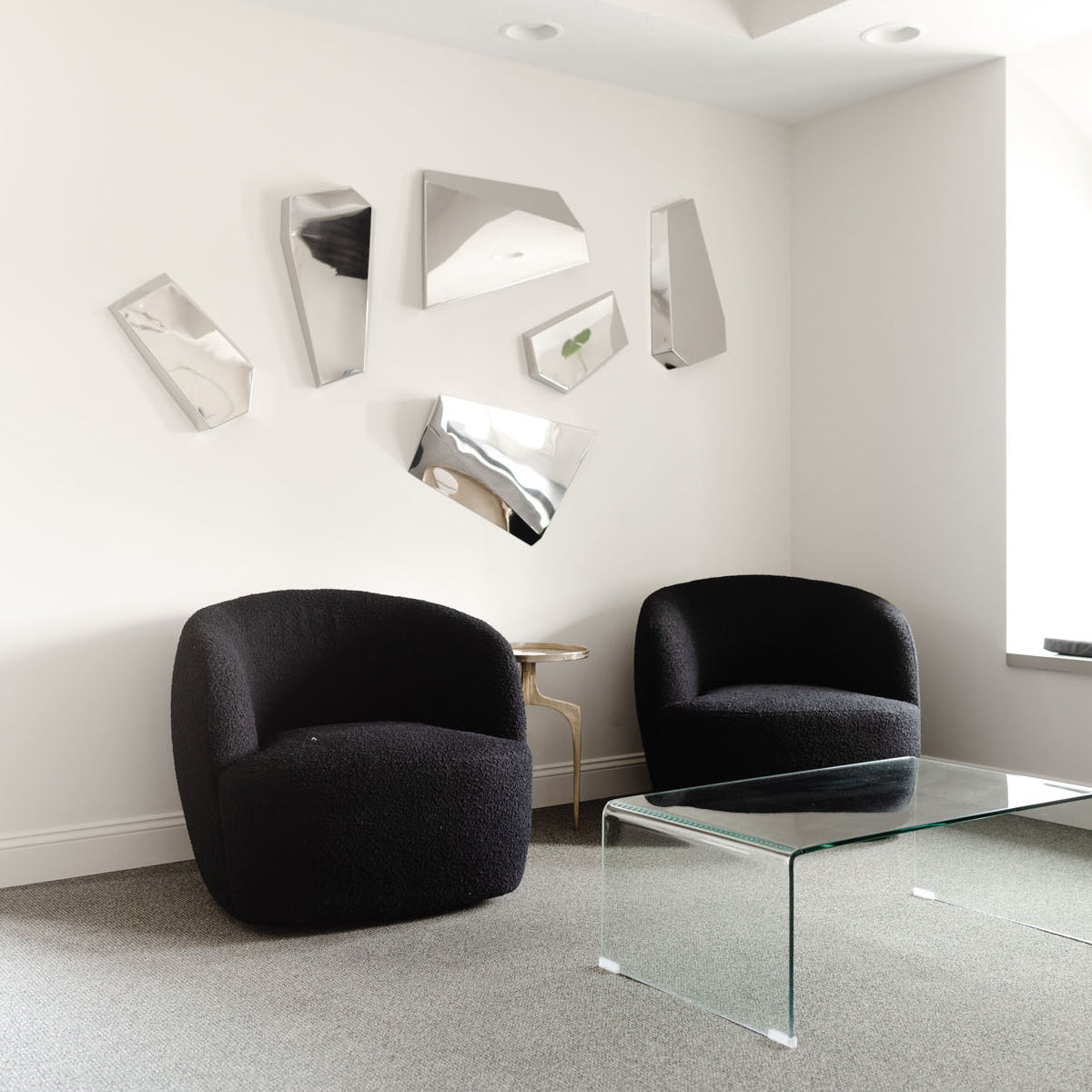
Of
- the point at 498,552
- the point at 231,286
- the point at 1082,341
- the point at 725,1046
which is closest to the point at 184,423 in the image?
the point at 231,286

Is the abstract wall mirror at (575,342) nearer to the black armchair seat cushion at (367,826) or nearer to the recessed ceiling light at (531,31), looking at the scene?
the recessed ceiling light at (531,31)

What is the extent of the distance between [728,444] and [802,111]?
1.29 m

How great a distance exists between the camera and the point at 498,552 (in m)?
4.08

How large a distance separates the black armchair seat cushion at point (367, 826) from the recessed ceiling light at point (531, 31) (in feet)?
7.34

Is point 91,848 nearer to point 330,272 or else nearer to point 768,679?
point 330,272

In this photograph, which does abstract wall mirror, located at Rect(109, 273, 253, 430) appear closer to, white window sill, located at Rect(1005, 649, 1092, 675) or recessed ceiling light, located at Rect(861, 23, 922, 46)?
recessed ceiling light, located at Rect(861, 23, 922, 46)

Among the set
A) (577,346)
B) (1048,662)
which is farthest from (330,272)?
(1048,662)

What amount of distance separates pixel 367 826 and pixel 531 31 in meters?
2.51

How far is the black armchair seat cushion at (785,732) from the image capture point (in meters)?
3.51

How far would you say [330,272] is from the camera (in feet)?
12.1

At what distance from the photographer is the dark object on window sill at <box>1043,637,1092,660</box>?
3.88 m

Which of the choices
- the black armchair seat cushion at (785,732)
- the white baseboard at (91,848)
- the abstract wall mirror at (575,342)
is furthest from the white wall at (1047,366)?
the white baseboard at (91,848)

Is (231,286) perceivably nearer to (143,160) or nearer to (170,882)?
(143,160)

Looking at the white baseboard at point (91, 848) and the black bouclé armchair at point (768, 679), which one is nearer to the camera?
the white baseboard at point (91, 848)
